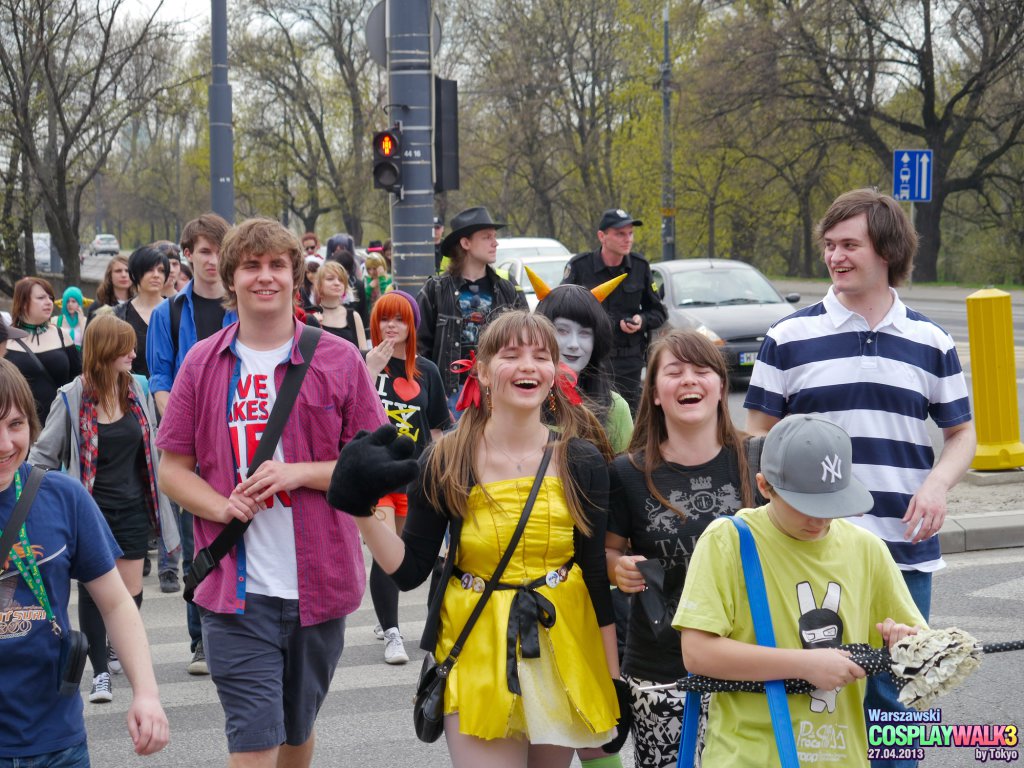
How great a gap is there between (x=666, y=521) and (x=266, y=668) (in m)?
1.22

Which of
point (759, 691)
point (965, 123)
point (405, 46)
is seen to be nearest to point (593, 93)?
point (965, 123)

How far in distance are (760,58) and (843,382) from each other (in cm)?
3542

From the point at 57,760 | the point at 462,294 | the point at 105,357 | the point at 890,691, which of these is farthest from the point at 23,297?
the point at 890,691

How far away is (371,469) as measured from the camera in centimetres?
283

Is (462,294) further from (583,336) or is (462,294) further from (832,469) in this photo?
(832,469)

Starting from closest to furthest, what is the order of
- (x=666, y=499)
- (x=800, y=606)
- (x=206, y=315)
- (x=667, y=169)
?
1. (x=800, y=606)
2. (x=666, y=499)
3. (x=206, y=315)
4. (x=667, y=169)

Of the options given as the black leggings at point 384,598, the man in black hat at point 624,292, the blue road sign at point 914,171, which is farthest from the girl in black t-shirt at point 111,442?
the blue road sign at point 914,171

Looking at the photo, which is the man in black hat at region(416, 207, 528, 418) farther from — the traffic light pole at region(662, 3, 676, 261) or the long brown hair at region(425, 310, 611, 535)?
the traffic light pole at region(662, 3, 676, 261)

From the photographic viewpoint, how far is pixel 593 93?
4212 centimetres

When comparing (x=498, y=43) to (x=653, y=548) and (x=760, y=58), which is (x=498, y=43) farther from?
(x=653, y=548)

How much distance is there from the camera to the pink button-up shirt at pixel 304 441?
12.0ft

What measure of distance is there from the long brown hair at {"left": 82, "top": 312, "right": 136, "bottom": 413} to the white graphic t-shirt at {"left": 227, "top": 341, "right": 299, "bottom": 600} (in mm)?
2713

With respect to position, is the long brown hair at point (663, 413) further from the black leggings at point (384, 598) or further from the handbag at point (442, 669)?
the black leggings at point (384, 598)

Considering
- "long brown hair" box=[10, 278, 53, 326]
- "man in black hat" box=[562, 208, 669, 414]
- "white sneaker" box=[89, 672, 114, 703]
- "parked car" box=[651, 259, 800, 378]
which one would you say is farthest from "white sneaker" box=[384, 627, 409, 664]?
"parked car" box=[651, 259, 800, 378]
